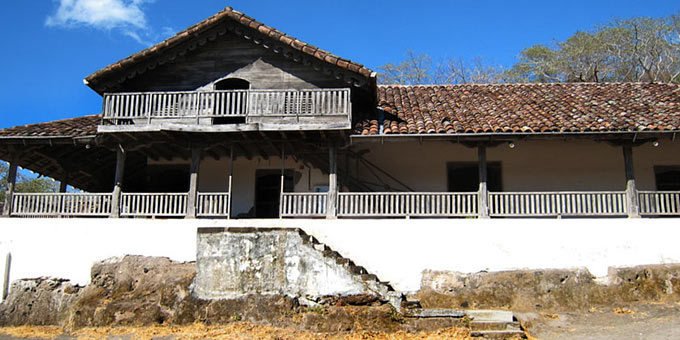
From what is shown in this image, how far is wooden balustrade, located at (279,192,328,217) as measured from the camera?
1484cm

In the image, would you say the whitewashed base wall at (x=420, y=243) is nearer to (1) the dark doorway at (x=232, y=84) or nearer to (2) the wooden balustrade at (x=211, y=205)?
(2) the wooden balustrade at (x=211, y=205)

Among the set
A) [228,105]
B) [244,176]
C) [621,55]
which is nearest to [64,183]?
[244,176]

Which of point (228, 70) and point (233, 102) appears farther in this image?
point (228, 70)

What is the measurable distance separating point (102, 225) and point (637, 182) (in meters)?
14.2

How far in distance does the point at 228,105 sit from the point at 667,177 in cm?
1214

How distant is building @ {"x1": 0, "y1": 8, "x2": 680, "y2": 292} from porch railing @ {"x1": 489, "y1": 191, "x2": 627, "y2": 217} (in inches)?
2.4

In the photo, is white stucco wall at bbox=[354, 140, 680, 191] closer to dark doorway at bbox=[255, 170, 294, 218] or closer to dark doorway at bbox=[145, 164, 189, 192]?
dark doorway at bbox=[255, 170, 294, 218]

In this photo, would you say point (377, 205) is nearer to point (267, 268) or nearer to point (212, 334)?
point (267, 268)

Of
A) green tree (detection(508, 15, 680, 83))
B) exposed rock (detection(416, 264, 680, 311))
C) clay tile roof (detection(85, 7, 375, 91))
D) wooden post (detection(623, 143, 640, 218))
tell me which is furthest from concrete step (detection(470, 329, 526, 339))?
green tree (detection(508, 15, 680, 83))

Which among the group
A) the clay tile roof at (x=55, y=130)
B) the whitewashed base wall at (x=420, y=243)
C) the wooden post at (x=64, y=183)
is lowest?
the whitewashed base wall at (x=420, y=243)

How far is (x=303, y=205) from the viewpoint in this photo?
1509 centimetres

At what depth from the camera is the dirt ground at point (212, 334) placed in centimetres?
1174

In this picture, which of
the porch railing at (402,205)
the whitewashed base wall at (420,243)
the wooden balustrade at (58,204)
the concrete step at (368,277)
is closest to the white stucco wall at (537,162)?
the porch railing at (402,205)

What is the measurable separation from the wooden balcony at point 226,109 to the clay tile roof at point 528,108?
1.05 meters
